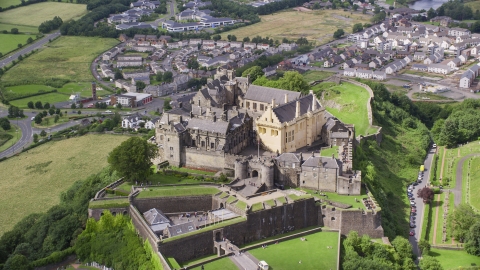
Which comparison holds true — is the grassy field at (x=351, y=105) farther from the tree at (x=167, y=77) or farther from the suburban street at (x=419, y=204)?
the tree at (x=167, y=77)

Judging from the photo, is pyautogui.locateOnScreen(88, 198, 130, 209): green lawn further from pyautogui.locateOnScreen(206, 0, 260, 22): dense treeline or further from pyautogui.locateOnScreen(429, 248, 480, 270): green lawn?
pyautogui.locateOnScreen(206, 0, 260, 22): dense treeline

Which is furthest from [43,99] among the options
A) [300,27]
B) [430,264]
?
[430,264]

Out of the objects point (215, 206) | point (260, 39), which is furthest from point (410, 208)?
point (260, 39)

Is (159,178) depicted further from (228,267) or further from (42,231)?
(228,267)

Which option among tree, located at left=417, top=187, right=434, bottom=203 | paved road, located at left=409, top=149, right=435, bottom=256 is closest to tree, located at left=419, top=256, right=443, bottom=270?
paved road, located at left=409, top=149, right=435, bottom=256

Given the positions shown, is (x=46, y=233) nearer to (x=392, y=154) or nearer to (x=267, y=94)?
(x=267, y=94)

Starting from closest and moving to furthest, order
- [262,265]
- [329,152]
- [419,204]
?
[262,265] → [329,152] → [419,204]
